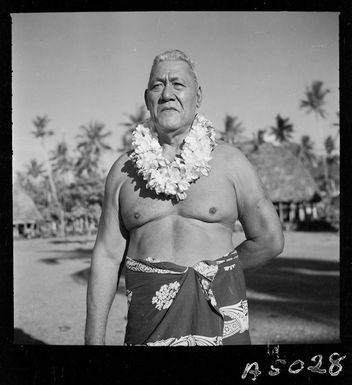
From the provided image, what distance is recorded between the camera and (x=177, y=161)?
2801mm

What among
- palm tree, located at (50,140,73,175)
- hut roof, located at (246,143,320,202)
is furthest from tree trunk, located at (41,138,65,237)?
hut roof, located at (246,143,320,202)

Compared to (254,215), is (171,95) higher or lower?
higher

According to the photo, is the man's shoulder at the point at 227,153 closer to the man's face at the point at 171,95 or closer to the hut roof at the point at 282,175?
the man's face at the point at 171,95

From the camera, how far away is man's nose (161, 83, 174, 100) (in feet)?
9.01

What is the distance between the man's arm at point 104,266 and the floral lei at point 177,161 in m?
0.23

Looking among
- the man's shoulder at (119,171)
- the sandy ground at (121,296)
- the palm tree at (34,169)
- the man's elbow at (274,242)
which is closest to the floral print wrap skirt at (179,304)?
the man's elbow at (274,242)

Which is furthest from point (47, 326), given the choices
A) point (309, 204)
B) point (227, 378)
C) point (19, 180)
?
point (309, 204)

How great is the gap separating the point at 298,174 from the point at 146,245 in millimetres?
10979

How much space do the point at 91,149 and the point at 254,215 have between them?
167 inches

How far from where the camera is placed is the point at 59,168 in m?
6.47

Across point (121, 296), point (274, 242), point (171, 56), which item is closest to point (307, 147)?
point (121, 296)

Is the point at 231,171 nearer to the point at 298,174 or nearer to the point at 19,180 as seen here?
the point at 19,180

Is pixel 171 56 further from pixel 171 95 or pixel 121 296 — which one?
pixel 121 296

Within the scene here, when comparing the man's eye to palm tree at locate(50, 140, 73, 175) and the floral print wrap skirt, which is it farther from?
palm tree at locate(50, 140, 73, 175)
